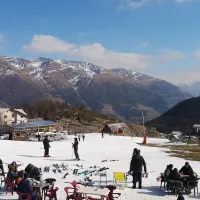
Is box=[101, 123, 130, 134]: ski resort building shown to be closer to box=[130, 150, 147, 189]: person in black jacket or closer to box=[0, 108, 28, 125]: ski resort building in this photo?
box=[0, 108, 28, 125]: ski resort building

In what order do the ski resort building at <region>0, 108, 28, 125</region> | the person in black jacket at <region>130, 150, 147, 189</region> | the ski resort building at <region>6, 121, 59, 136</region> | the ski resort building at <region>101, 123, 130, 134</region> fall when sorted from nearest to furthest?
the person in black jacket at <region>130, 150, 147, 189</region> → the ski resort building at <region>6, 121, 59, 136</region> → the ski resort building at <region>101, 123, 130, 134</region> → the ski resort building at <region>0, 108, 28, 125</region>

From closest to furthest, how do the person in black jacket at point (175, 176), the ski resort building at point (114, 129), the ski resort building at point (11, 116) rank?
the person in black jacket at point (175, 176), the ski resort building at point (114, 129), the ski resort building at point (11, 116)

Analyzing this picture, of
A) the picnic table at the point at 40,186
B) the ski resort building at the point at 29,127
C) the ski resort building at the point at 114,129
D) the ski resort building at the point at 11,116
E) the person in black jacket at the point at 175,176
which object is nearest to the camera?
the picnic table at the point at 40,186

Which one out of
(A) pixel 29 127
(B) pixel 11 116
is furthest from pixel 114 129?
(B) pixel 11 116

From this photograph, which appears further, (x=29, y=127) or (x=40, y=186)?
(x=29, y=127)

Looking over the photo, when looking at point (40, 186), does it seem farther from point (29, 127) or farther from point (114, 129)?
point (114, 129)

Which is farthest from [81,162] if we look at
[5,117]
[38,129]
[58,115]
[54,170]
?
[58,115]

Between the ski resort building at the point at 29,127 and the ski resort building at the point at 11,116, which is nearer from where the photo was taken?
the ski resort building at the point at 29,127

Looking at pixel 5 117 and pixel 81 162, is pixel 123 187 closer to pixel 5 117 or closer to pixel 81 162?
pixel 81 162

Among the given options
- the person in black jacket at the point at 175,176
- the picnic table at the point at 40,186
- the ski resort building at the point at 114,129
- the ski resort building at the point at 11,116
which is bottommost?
the picnic table at the point at 40,186

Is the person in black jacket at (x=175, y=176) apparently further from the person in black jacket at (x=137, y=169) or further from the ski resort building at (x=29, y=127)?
the ski resort building at (x=29, y=127)

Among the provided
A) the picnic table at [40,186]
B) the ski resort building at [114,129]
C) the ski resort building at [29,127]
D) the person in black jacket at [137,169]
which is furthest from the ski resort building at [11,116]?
the picnic table at [40,186]

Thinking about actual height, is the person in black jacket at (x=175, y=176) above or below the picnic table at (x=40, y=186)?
above

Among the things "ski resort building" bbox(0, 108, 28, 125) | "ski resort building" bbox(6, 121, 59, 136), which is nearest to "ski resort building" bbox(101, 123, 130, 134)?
"ski resort building" bbox(6, 121, 59, 136)
